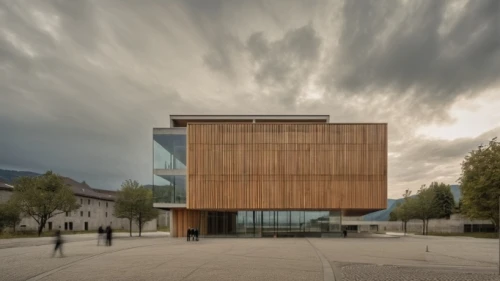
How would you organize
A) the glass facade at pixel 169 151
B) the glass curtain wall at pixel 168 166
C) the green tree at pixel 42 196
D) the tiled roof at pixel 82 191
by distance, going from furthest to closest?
the tiled roof at pixel 82 191 → the green tree at pixel 42 196 → the glass facade at pixel 169 151 → the glass curtain wall at pixel 168 166

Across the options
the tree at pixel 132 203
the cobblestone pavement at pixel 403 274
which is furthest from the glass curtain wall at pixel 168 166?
the cobblestone pavement at pixel 403 274

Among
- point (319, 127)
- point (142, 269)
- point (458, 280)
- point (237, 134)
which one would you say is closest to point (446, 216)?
point (319, 127)

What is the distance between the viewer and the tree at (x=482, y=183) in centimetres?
3894

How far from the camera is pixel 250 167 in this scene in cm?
3728

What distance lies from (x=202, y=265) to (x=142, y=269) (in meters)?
2.49

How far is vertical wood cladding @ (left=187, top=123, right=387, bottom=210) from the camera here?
36625 mm

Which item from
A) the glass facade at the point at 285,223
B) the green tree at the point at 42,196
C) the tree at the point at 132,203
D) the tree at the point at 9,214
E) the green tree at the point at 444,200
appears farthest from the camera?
the green tree at the point at 444,200

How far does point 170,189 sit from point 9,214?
22.0m

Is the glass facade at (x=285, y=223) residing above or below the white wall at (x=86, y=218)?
above

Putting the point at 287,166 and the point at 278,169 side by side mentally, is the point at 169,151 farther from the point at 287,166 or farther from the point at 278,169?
the point at 287,166

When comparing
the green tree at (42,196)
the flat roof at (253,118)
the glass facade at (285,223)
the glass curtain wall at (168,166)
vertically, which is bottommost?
the glass facade at (285,223)

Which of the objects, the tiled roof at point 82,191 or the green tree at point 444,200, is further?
the green tree at point 444,200

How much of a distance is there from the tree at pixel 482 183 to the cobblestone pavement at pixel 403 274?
3136 centimetres

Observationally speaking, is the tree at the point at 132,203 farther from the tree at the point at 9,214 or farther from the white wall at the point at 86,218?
the white wall at the point at 86,218
